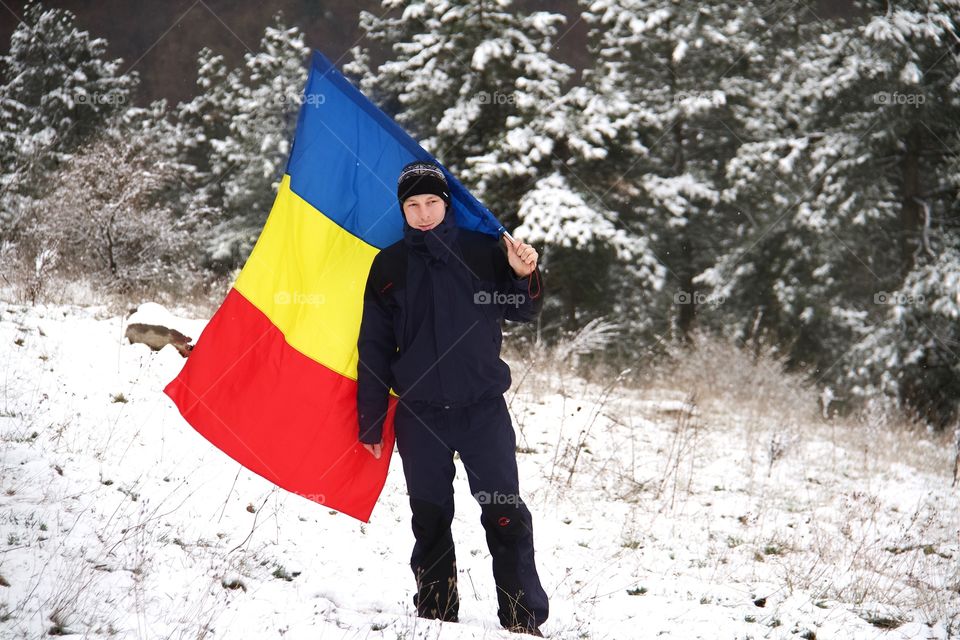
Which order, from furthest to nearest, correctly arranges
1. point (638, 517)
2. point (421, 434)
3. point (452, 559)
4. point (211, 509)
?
point (638, 517) → point (211, 509) → point (452, 559) → point (421, 434)

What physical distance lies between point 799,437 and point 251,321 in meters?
6.66

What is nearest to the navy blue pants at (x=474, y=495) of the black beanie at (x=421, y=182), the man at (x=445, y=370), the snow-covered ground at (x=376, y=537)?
the man at (x=445, y=370)

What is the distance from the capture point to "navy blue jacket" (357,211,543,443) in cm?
310

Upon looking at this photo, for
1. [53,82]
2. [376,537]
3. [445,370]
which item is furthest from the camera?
[53,82]

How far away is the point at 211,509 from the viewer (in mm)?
4430

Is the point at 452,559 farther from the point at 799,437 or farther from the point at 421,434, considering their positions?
the point at 799,437

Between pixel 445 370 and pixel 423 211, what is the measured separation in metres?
0.73

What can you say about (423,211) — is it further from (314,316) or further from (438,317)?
(314,316)

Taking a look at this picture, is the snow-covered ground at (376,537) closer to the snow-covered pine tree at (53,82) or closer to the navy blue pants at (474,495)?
the navy blue pants at (474,495)

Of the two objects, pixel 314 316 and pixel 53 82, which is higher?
pixel 53 82

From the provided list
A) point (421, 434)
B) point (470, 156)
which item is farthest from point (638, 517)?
point (470, 156)

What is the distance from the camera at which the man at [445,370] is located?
3.12m

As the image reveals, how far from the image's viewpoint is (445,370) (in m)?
3.08

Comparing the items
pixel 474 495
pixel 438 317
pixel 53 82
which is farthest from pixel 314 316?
pixel 53 82
